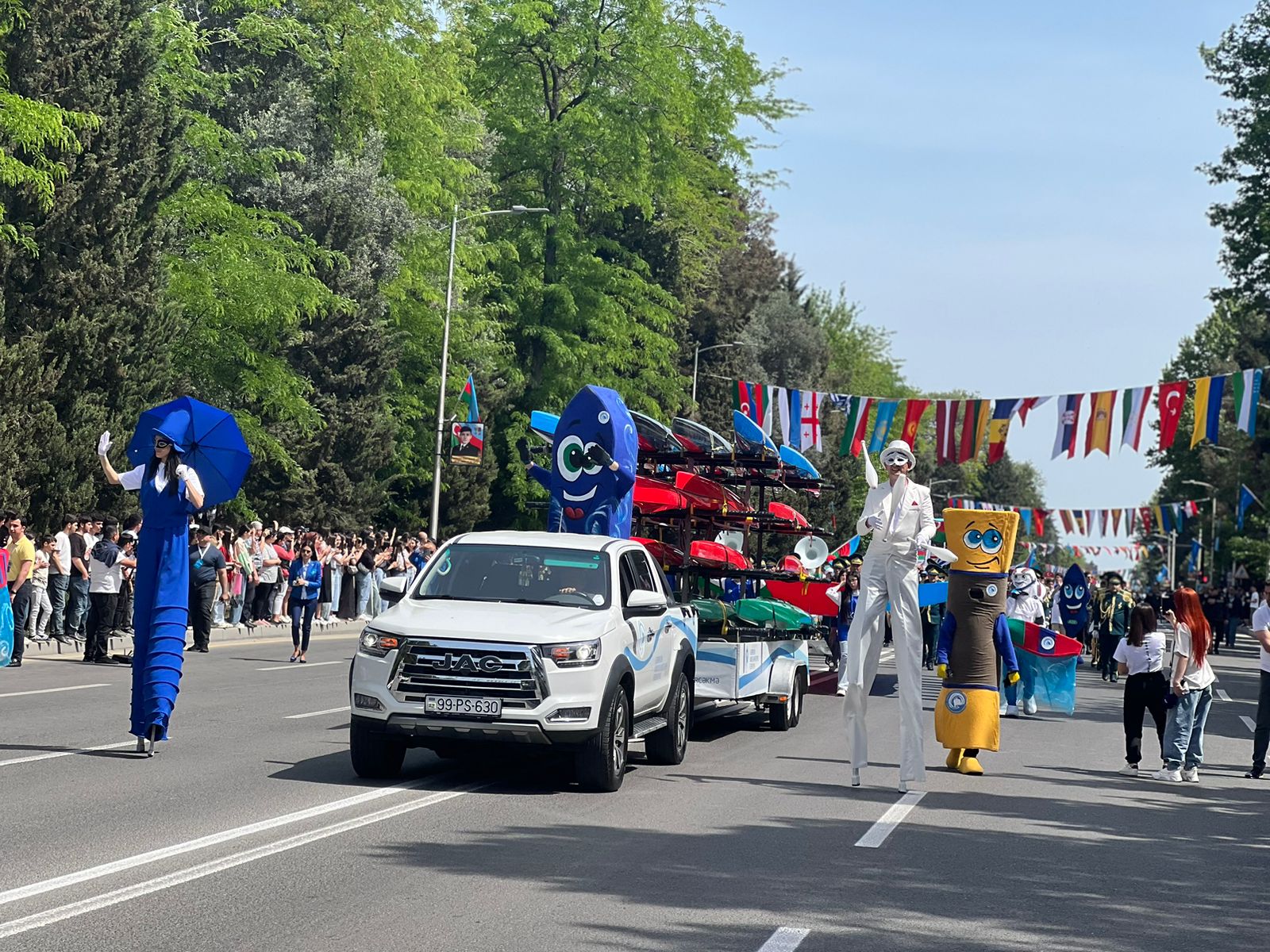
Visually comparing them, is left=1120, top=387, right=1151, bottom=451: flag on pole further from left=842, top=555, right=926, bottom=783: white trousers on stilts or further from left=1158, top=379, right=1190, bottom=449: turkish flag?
left=842, top=555, right=926, bottom=783: white trousers on stilts

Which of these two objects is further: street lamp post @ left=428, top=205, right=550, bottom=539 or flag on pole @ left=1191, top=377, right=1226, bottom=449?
street lamp post @ left=428, top=205, right=550, bottom=539

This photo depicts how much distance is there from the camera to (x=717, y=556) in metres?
20.8

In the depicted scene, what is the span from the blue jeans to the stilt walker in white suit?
3551 mm

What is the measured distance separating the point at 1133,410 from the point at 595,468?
850 inches

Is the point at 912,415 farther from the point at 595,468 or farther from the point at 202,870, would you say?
the point at 202,870

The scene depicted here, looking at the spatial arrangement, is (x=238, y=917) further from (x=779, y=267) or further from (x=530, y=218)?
(x=779, y=267)

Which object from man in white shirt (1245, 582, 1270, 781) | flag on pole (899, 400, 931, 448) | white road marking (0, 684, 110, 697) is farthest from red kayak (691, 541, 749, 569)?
flag on pole (899, 400, 931, 448)

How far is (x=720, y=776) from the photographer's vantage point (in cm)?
1323

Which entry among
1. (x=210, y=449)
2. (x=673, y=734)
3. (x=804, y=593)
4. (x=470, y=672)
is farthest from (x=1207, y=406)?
(x=470, y=672)

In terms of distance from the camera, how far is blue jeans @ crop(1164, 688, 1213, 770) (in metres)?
15.4

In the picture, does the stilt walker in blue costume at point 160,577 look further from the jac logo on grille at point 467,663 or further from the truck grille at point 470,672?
the jac logo on grille at point 467,663

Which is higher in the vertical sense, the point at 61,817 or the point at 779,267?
the point at 779,267

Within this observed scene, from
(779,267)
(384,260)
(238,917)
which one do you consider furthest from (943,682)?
(779,267)

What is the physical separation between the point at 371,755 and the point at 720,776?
287 centimetres
